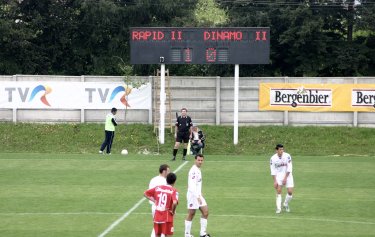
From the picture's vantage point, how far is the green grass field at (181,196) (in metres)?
18.5

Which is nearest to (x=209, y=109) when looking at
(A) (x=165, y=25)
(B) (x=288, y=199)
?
(A) (x=165, y=25)

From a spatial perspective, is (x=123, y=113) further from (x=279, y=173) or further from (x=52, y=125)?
(x=279, y=173)

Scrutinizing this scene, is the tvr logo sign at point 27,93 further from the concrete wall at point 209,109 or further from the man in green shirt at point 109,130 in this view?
the man in green shirt at point 109,130

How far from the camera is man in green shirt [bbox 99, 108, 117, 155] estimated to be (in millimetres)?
34781

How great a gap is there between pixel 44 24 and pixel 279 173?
31.2 m

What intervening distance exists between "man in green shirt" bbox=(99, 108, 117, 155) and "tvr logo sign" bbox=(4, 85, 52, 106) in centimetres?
549

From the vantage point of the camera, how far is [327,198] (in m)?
23.3

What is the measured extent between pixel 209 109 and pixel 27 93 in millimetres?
8757

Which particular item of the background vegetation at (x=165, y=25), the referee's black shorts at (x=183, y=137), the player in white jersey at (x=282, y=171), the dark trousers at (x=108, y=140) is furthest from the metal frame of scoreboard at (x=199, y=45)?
the player in white jersey at (x=282, y=171)

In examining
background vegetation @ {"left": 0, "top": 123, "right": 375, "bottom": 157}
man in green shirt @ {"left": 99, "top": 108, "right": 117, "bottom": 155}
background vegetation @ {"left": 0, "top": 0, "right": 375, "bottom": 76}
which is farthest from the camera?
background vegetation @ {"left": 0, "top": 0, "right": 375, "bottom": 76}

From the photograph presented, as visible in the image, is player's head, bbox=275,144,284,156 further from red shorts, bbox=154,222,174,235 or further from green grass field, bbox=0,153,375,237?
red shorts, bbox=154,222,174,235

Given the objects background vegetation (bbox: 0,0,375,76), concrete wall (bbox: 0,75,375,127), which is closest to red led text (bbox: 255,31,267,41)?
concrete wall (bbox: 0,75,375,127)

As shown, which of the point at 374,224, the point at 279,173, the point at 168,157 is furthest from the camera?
the point at 168,157

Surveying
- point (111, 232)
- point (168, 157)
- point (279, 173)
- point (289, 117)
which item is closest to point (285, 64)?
point (289, 117)
